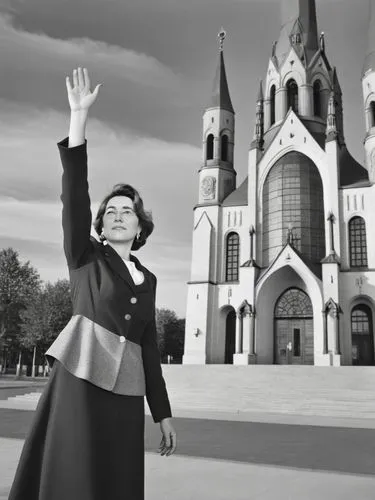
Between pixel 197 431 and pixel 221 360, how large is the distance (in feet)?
72.0

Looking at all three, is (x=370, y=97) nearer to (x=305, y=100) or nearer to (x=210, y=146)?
(x=305, y=100)

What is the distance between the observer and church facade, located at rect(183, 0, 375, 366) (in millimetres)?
30938

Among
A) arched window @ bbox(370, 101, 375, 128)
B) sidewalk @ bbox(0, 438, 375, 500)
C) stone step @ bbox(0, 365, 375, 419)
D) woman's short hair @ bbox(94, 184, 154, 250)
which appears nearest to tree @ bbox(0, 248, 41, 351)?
stone step @ bbox(0, 365, 375, 419)

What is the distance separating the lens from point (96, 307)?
101 inches

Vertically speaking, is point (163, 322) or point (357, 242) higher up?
point (357, 242)

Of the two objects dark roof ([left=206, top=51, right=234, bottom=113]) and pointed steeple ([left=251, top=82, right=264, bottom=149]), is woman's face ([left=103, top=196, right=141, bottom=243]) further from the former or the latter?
dark roof ([left=206, top=51, right=234, bottom=113])

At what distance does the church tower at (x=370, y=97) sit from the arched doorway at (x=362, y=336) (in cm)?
866

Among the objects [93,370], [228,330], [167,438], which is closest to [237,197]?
[228,330]

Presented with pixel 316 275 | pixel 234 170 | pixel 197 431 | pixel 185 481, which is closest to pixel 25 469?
pixel 185 481

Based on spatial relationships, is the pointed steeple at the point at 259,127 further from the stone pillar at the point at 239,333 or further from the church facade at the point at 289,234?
the stone pillar at the point at 239,333

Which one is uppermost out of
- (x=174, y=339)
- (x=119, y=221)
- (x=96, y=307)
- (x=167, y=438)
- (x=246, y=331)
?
(x=174, y=339)

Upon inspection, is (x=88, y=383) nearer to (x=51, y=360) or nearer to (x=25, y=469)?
(x=51, y=360)

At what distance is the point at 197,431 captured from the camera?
38.8 feet

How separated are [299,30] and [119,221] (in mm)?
42314
